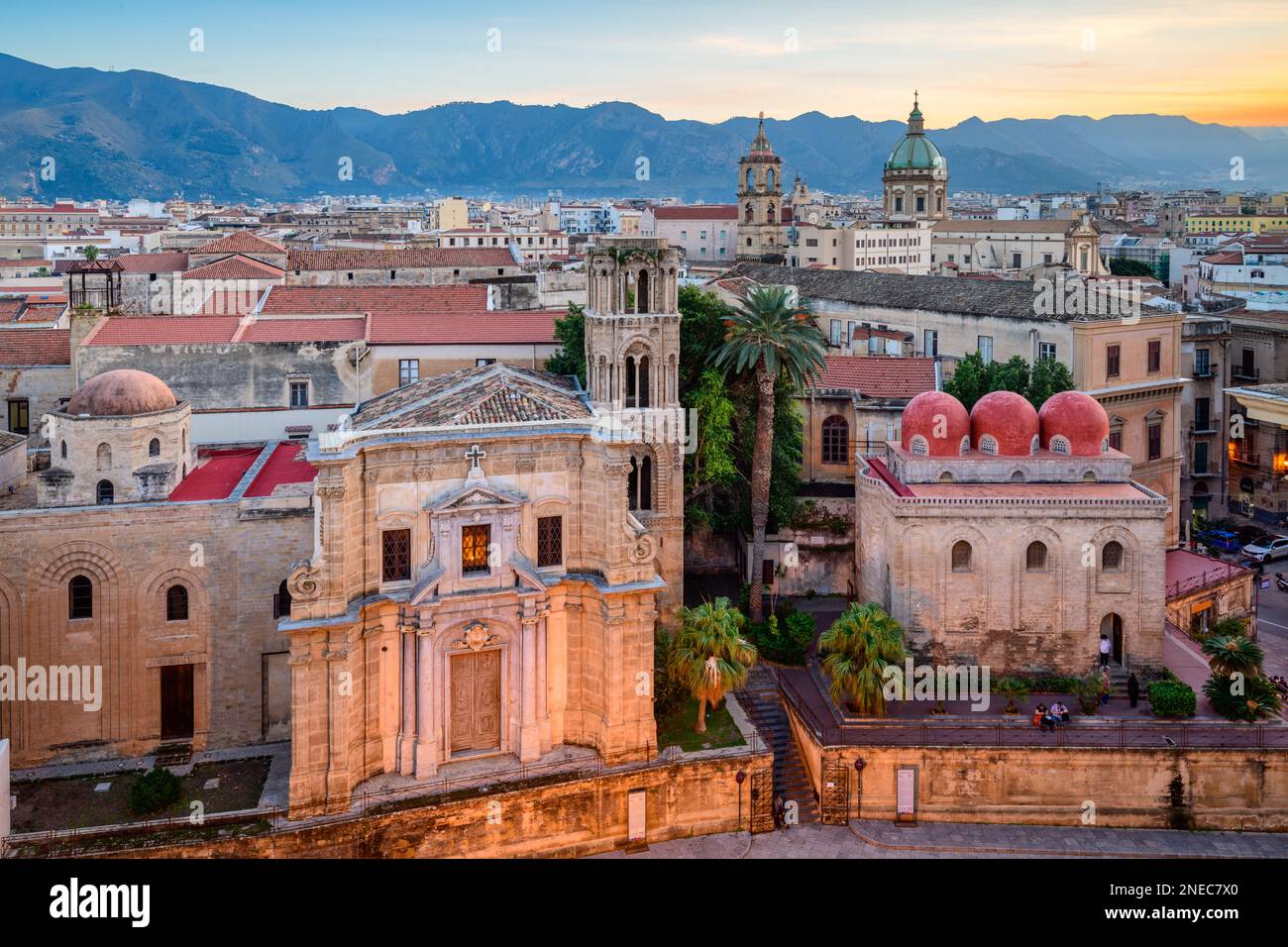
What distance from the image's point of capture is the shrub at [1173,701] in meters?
34.1

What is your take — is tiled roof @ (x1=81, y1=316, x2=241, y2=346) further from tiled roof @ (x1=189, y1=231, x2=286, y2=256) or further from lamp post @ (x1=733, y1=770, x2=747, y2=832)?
tiled roof @ (x1=189, y1=231, x2=286, y2=256)

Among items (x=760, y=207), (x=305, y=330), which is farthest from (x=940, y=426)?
(x=760, y=207)

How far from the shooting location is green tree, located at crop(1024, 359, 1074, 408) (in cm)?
4856

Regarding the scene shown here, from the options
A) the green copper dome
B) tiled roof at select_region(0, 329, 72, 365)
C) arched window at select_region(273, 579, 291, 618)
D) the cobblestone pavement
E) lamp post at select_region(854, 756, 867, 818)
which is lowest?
the cobblestone pavement

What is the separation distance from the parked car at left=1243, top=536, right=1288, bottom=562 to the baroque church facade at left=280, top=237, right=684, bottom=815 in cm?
3797

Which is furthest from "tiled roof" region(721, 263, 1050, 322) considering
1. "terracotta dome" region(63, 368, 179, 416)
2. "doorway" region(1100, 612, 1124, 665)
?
"terracotta dome" region(63, 368, 179, 416)

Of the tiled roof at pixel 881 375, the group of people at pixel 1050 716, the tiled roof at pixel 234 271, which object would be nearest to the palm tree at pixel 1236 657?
the group of people at pixel 1050 716

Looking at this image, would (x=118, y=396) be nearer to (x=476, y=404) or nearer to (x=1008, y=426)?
(x=476, y=404)

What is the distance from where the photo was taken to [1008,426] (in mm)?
38594

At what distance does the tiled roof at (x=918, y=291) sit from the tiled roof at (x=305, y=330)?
29394 mm

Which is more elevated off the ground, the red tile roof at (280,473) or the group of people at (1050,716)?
the red tile roof at (280,473)

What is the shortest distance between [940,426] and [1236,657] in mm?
11514

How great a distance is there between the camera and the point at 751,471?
139 ft

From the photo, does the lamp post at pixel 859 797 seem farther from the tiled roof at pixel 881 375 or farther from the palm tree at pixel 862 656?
the tiled roof at pixel 881 375
